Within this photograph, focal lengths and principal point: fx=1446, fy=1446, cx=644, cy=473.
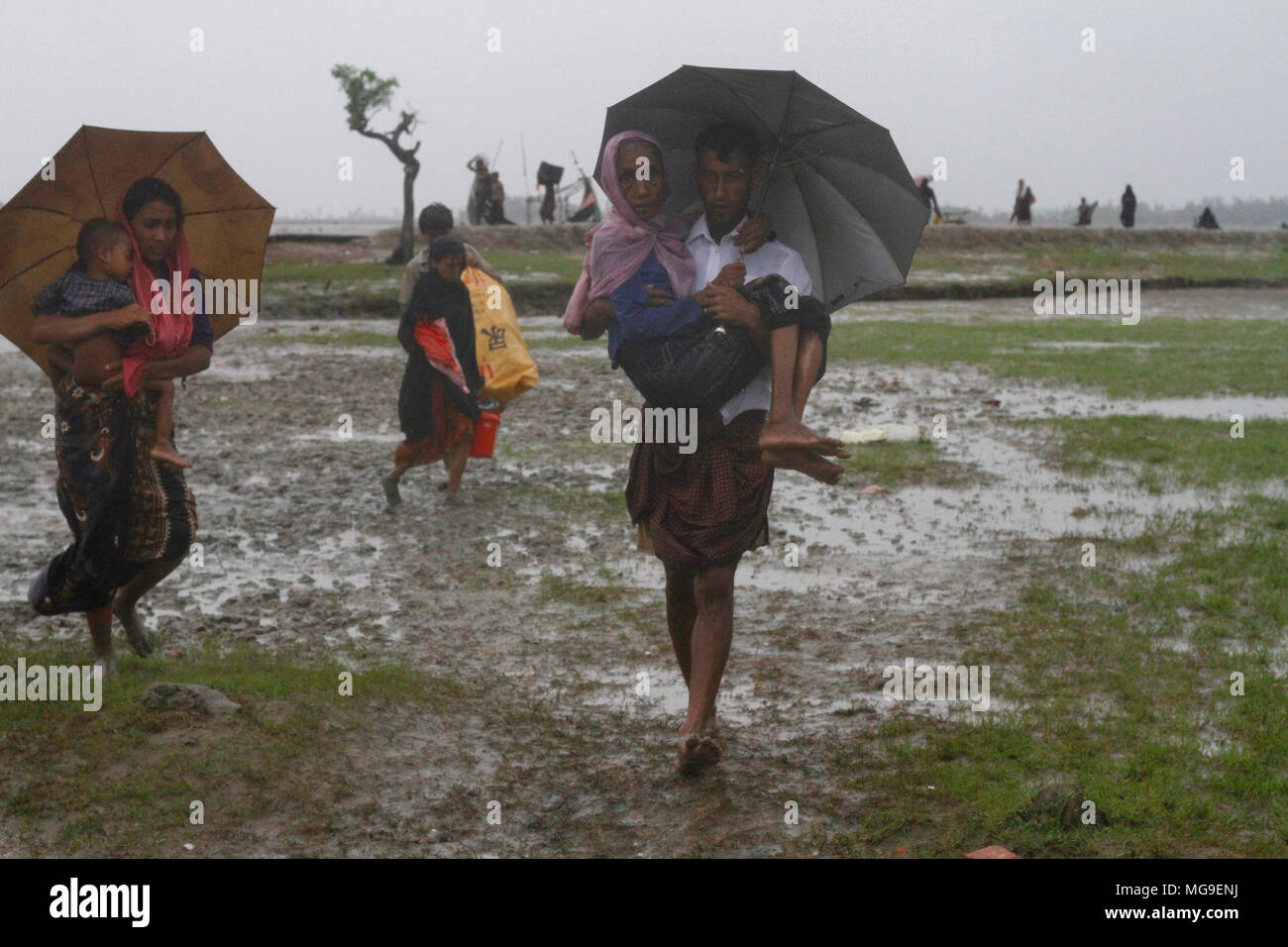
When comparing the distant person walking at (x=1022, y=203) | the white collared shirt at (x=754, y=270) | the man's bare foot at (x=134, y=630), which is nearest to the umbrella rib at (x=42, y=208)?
the man's bare foot at (x=134, y=630)

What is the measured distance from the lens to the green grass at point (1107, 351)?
659 inches

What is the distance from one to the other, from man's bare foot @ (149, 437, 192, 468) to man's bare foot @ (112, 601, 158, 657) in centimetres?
78

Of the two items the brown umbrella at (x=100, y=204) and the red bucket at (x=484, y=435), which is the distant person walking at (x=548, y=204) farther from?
the brown umbrella at (x=100, y=204)

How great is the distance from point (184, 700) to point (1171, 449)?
8930 millimetres

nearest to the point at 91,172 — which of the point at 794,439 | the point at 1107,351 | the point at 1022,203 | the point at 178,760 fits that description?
the point at 178,760

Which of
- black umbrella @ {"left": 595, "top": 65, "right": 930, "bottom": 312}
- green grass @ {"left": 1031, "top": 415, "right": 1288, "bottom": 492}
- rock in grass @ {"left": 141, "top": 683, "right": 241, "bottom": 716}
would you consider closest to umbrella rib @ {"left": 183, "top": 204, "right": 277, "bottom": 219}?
black umbrella @ {"left": 595, "top": 65, "right": 930, "bottom": 312}

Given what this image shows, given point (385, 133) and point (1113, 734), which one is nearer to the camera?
point (1113, 734)

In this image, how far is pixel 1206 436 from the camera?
40.7 ft

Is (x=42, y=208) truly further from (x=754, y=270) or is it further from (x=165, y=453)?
(x=754, y=270)

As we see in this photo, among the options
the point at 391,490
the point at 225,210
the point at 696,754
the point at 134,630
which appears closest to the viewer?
the point at 696,754

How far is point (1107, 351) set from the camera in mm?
20609

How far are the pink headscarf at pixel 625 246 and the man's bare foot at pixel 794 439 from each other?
579 millimetres

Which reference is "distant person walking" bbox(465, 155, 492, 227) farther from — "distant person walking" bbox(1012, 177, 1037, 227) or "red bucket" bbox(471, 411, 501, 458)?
"red bucket" bbox(471, 411, 501, 458)
